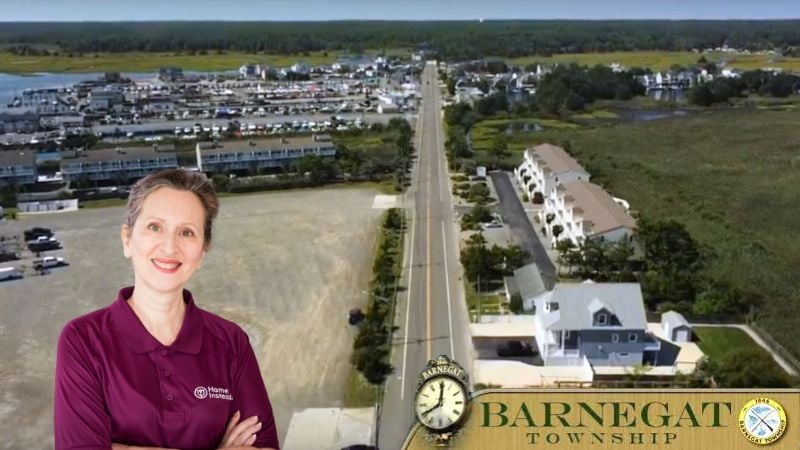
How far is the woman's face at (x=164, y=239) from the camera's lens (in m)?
1.80

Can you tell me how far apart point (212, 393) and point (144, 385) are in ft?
0.56

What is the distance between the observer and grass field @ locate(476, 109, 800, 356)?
15219 millimetres

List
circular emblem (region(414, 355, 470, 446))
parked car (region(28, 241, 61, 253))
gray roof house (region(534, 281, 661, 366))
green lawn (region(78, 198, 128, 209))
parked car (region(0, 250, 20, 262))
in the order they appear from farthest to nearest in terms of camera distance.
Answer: green lawn (region(78, 198, 128, 209)) → parked car (region(28, 241, 61, 253)) → parked car (region(0, 250, 20, 262)) → gray roof house (region(534, 281, 661, 366)) → circular emblem (region(414, 355, 470, 446))

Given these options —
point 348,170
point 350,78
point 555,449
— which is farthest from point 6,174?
point 350,78

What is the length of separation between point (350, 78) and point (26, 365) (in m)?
46.6

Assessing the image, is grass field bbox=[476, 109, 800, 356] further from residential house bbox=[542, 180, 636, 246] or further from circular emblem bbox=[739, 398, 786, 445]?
circular emblem bbox=[739, 398, 786, 445]

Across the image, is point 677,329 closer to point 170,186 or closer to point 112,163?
point 170,186

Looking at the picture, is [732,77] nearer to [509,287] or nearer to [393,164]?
[393,164]

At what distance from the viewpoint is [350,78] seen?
185 feet

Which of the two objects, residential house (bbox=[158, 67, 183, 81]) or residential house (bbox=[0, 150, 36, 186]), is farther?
residential house (bbox=[158, 67, 183, 81])

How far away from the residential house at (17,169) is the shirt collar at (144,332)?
26963 mm

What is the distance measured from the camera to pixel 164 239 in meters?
1.81

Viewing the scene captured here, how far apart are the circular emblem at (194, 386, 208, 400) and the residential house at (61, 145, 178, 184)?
25.0 meters

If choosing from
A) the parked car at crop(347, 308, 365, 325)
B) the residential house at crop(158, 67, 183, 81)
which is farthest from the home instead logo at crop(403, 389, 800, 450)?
the residential house at crop(158, 67, 183, 81)
